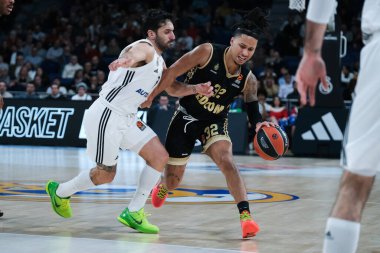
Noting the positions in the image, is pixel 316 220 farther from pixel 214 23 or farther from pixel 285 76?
pixel 214 23

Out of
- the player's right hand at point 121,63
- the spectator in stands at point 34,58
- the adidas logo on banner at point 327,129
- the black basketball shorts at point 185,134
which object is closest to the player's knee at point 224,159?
the black basketball shorts at point 185,134

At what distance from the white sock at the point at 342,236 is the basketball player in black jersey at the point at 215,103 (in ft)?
9.14

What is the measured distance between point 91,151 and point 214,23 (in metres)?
15.1

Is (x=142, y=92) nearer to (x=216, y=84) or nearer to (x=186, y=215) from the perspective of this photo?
(x=216, y=84)

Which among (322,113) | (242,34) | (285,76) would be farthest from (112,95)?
(285,76)

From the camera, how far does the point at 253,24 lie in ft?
20.4

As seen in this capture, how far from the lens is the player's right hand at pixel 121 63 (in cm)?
569

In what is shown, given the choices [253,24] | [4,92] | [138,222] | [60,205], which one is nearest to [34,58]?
[4,92]

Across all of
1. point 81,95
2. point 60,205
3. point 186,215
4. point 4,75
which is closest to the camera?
point 60,205

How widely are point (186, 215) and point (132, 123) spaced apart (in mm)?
1138

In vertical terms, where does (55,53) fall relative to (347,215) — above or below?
below

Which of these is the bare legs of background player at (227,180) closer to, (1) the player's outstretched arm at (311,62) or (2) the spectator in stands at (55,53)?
(1) the player's outstretched arm at (311,62)

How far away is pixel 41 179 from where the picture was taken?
10.2 metres

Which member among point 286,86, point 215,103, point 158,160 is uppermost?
point 215,103
